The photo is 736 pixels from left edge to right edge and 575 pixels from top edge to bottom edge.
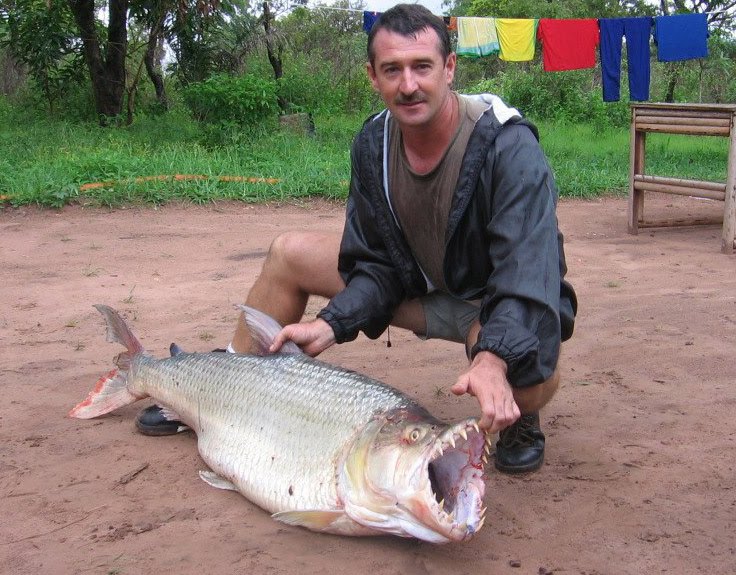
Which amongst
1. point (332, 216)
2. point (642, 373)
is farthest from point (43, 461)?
point (332, 216)

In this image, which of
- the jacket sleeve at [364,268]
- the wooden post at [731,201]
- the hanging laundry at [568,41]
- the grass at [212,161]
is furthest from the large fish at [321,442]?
the hanging laundry at [568,41]

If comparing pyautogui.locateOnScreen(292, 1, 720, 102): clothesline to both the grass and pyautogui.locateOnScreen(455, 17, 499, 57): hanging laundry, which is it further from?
the grass

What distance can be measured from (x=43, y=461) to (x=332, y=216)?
5.26 meters

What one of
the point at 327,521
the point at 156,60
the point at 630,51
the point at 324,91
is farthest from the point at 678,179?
the point at 156,60

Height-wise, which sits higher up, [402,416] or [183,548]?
[402,416]

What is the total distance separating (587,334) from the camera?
465 centimetres

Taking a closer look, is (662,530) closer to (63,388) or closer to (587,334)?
(587,334)

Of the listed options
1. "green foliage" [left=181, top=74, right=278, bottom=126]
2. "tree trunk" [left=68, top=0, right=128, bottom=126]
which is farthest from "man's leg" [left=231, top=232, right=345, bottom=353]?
"tree trunk" [left=68, top=0, right=128, bottom=126]

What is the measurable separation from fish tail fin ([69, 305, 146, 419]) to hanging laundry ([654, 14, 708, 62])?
10.2m

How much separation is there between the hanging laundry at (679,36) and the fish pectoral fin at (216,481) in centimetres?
1058

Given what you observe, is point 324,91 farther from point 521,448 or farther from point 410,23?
point 521,448

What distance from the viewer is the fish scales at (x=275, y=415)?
2504 mm

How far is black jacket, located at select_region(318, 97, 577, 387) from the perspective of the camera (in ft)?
8.33

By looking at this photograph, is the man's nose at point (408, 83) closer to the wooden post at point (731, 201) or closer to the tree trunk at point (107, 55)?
the wooden post at point (731, 201)
